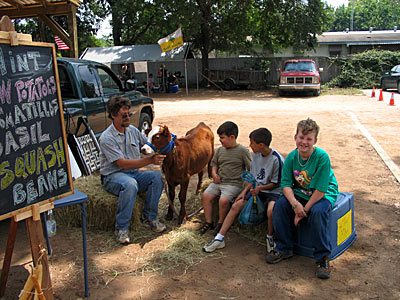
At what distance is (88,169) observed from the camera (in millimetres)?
6125

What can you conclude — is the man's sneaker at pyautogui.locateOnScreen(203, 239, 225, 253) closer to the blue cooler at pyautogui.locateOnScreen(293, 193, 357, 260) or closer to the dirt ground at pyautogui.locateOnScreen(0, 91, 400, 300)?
the dirt ground at pyautogui.locateOnScreen(0, 91, 400, 300)

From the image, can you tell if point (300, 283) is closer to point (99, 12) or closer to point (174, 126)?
point (174, 126)

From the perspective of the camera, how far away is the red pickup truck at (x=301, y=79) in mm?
20139

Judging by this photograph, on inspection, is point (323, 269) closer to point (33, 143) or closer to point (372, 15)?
point (33, 143)

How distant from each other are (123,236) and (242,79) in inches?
875

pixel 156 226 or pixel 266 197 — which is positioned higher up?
pixel 266 197

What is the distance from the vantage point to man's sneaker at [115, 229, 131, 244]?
4.19 metres

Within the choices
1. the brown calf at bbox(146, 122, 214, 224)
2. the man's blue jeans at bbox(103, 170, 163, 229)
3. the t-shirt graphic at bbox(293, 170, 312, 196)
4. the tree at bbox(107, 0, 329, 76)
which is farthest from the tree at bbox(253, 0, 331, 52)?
the t-shirt graphic at bbox(293, 170, 312, 196)

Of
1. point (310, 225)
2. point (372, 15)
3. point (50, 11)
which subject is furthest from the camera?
point (372, 15)

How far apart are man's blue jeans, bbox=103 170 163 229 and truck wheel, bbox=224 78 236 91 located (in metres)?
21.3

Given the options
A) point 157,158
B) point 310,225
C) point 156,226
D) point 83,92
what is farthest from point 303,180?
point 83,92

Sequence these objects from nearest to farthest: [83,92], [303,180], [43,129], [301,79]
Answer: [43,129] < [303,180] < [83,92] < [301,79]

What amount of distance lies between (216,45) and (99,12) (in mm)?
11698

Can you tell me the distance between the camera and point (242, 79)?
2538 centimetres
